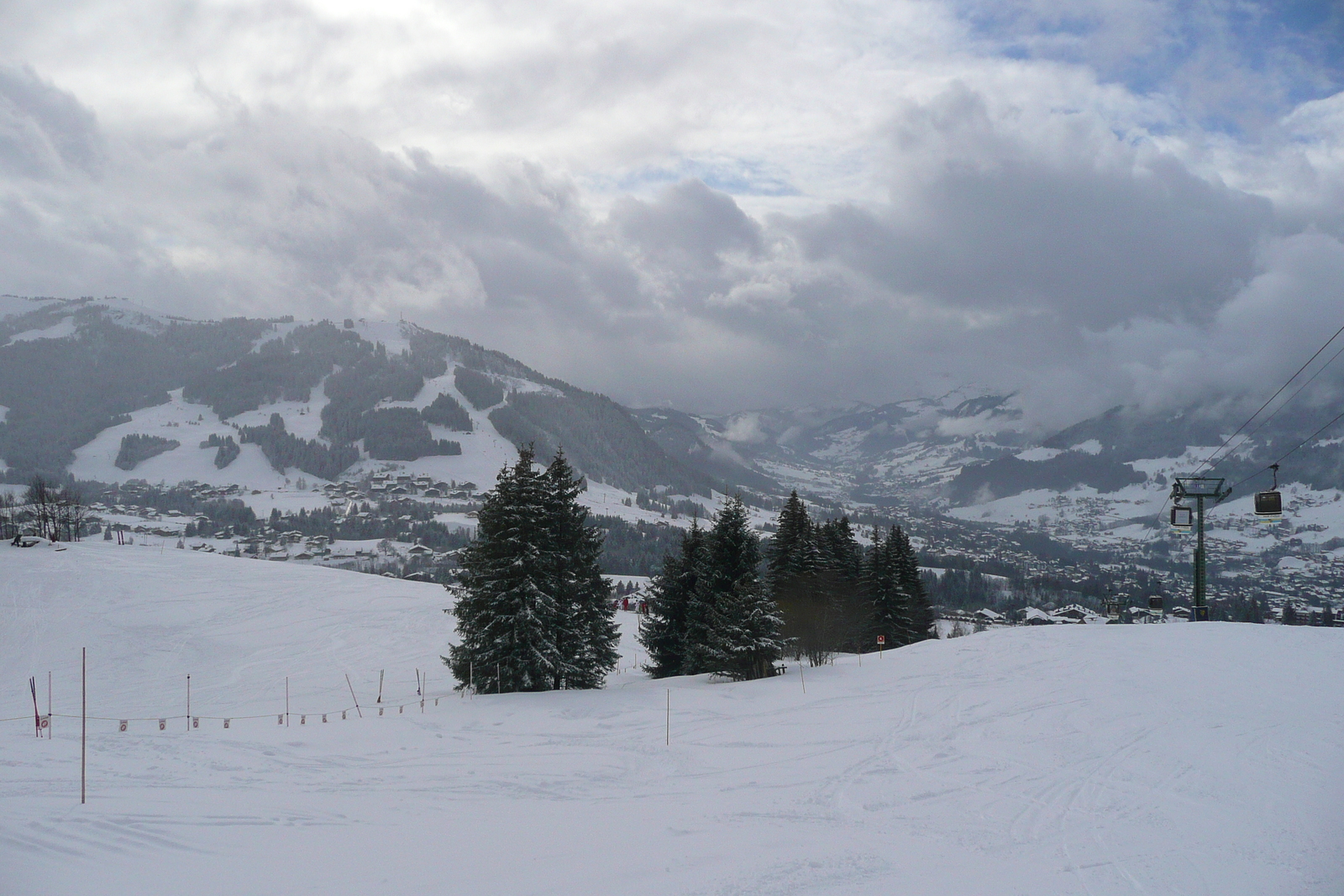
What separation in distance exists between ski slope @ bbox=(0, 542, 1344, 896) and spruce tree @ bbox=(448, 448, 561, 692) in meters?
1.37

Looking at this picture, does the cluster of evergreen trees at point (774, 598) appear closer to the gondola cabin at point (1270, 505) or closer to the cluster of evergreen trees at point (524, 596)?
the cluster of evergreen trees at point (524, 596)

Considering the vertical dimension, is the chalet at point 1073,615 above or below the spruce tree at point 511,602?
below

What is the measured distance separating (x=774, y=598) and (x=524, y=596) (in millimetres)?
16149

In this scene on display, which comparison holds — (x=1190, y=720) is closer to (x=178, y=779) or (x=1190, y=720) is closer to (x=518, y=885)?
(x=518, y=885)

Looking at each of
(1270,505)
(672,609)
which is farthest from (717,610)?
(1270,505)

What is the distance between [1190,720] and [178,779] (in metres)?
22.6

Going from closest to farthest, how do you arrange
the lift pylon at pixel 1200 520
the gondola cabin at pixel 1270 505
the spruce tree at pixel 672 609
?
the gondola cabin at pixel 1270 505
the lift pylon at pixel 1200 520
the spruce tree at pixel 672 609

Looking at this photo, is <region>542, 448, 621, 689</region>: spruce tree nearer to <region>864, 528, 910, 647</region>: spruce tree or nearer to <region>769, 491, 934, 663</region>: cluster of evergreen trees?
<region>769, 491, 934, 663</region>: cluster of evergreen trees

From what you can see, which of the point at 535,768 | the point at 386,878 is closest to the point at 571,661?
the point at 535,768

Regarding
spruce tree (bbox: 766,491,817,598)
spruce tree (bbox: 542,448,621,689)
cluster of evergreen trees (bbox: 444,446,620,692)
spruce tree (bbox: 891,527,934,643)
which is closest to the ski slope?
cluster of evergreen trees (bbox: 444,446,620,692)

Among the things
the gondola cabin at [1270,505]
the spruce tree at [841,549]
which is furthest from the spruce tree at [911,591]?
the gondola cabin at [1270,505]

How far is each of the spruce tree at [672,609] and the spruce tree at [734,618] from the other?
58.2 inches

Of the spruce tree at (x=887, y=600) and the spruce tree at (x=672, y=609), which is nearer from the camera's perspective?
the spruce tree at (x=672, y=609)

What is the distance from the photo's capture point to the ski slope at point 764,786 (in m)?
9.38
